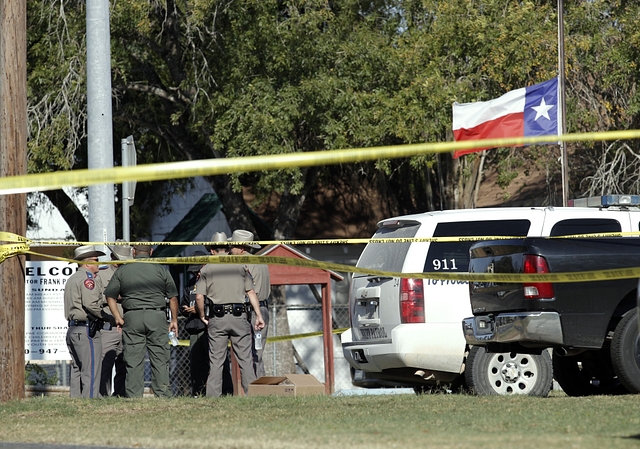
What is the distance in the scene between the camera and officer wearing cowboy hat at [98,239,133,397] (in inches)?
456

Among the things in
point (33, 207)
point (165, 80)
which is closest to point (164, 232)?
point (33, 207)

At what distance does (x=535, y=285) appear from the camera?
868 cm

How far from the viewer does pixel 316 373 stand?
66.3 feet

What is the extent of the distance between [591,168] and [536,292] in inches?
485

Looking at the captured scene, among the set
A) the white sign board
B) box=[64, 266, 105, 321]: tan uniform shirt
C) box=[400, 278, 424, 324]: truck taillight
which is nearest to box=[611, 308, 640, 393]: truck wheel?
box=[400, 278, 424, 324]: truck taillight

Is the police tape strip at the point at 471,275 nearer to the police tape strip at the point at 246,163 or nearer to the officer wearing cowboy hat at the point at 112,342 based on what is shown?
the officer wearing cowboy hat at the point at 112,342

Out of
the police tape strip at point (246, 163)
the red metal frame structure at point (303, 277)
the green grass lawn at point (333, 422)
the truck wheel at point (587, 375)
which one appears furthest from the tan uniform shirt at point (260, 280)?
the police tape strip at point (246, 163)

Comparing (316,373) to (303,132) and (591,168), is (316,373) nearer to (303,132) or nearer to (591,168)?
(303,132)

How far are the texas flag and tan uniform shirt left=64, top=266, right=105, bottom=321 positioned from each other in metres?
6.45

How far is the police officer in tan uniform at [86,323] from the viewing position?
11.5 metres

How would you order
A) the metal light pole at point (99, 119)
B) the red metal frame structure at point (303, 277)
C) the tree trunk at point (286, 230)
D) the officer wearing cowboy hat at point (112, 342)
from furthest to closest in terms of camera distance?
the tree trunk at point (286, 230) < the red metal frame structure at point (303, 277) < the metal light pole at point (99, 119) < the officer wearing cowboy hat at point (112, 342)

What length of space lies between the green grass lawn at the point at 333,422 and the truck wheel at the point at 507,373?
624 millimetres

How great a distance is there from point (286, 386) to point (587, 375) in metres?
3.07

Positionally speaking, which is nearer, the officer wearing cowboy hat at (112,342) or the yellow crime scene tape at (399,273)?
the yellow crime scene tape at (399,273)
